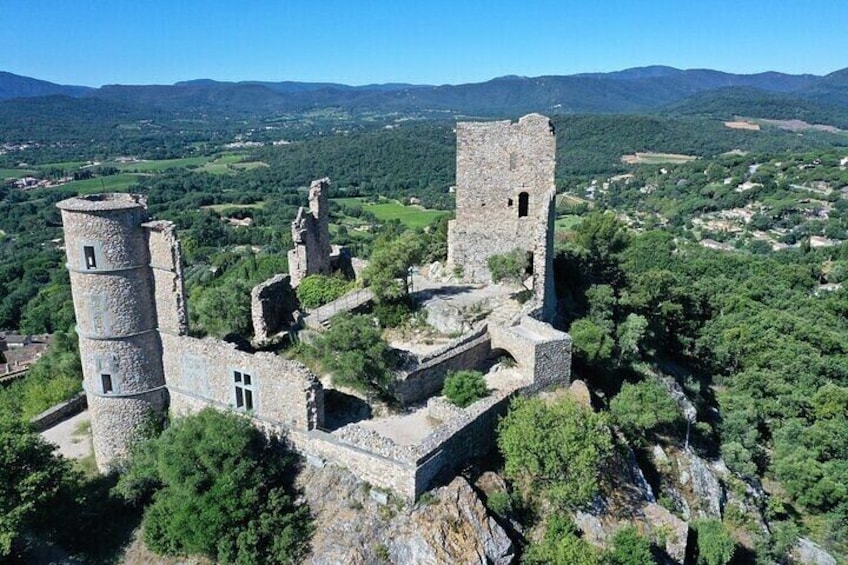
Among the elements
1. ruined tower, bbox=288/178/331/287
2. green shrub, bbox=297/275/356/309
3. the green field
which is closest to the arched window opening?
green shrub, bbox=297/275/356/309

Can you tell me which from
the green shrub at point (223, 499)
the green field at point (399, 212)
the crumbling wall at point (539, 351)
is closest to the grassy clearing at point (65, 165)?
the green field at point (399, 212)

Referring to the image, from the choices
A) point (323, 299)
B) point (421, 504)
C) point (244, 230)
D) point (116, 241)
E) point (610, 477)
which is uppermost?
point (116, 241)

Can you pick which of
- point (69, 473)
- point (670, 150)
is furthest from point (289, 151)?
point (69, 473)

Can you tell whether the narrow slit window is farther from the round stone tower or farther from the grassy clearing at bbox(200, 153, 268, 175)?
the grassy clearing at bbox(200, 153, 268, 175)

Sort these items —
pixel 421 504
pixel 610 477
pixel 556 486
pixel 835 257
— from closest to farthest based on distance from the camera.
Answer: pixel 421 504, pixel 556 486, pixel 610 477, pixel 835 257

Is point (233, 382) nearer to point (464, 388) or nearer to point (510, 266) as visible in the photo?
point (464, 388)

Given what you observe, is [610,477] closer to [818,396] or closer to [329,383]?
[329,383]

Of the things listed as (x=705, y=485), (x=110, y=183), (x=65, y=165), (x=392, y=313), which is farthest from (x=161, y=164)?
(x=705, y=485)
